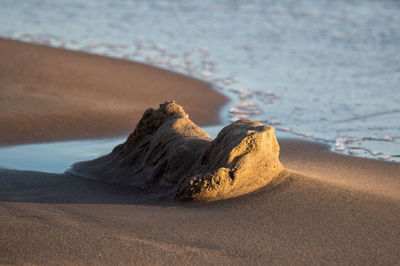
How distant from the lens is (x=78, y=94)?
7.49 m

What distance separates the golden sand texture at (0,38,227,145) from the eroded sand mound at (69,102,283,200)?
1.43 m

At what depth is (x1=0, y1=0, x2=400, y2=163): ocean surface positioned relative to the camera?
6992mm

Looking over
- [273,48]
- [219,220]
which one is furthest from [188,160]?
[273,48]

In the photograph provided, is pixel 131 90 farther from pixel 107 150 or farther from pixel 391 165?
pixel 391 165

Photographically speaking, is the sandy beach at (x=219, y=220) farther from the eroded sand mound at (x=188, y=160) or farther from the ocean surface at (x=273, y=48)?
the ocean surface at (x=273, y=48)

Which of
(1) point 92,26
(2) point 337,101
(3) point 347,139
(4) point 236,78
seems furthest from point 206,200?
(1) point 92,26

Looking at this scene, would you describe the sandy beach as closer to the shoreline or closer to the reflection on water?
the shoreline

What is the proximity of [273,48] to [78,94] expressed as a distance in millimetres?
4984

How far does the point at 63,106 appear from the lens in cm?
690

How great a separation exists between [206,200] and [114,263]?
41.3 inches

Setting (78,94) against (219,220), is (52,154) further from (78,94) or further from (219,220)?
(219,220)

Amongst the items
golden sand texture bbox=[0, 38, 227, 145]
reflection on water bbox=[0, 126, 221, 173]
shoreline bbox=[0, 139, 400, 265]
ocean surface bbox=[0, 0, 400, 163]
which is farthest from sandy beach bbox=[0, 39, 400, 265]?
ocean surface bbox=[0, 0, 400, 163]

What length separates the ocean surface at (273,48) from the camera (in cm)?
699

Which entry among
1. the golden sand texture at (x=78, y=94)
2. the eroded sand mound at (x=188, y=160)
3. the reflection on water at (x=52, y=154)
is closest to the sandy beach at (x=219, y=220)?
the eroded sand mound at (x=188, y=160)
